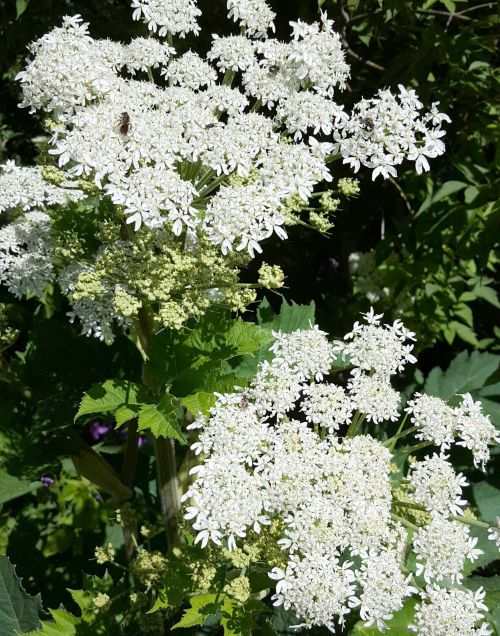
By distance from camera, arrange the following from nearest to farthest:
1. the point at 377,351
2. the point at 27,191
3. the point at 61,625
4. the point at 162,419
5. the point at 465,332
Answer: the point at 162,419, the point at 377,351, the point at 61,625, the point at 27,191, the point at 465,332

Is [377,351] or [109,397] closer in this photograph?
[109,397]

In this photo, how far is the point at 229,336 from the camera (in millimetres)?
2342

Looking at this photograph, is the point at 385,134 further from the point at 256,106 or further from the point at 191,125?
the point at 191,125

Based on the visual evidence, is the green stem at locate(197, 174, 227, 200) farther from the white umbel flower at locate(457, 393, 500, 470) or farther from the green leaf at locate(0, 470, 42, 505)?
the green leaf at locate(0, 470, 42, 505)

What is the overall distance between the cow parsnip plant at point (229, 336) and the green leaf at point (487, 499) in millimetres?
1016

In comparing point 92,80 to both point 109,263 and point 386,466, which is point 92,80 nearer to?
point 109,263

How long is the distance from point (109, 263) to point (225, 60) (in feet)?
3.29

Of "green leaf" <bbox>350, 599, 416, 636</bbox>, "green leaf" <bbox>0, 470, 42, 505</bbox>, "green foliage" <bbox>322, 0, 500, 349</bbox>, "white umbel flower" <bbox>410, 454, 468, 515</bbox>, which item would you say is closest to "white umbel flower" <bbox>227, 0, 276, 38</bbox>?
"green foliage" <bbox>322, 0, 500, 349</bbox>

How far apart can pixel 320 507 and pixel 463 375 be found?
6.10ft

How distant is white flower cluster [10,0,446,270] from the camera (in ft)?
7.09

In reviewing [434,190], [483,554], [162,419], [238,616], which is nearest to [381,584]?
[238,616]

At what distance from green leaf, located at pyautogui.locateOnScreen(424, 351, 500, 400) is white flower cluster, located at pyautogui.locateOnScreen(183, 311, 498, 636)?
1.31 meters

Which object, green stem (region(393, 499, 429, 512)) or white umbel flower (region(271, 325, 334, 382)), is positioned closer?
green stem (region(393, 499, 429, 512))

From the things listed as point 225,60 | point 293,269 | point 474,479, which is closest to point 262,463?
point 225,60
